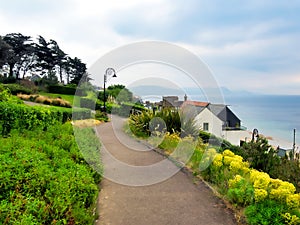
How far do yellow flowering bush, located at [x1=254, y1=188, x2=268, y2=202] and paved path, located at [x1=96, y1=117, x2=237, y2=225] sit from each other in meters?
0.44

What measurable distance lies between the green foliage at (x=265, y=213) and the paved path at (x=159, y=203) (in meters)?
0.30

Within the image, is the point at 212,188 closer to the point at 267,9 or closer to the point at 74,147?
the point at 74,147

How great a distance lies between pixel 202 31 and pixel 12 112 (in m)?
6.07

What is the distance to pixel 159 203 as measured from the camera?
3762mm

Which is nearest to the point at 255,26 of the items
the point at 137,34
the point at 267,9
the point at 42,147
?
the point at 267,9

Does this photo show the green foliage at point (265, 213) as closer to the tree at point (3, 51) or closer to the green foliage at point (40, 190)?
the green foliage at point (40, 190)

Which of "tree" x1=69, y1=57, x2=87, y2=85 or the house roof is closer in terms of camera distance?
the house roof

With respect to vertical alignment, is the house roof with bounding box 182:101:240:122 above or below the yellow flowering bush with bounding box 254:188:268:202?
above

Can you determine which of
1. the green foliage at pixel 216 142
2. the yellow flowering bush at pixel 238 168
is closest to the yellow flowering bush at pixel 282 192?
the yellow flowering bush at pixel 238 168

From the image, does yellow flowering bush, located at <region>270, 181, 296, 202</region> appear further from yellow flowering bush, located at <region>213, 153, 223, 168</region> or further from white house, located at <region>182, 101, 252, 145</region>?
white house, located at <region>182, 101, 252, 145</region>

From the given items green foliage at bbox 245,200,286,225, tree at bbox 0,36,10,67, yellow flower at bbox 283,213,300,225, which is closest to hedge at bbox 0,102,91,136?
green foliage at bbox 245,200,286,225

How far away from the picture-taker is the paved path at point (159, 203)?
326 centimetres

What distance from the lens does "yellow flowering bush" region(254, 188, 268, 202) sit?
3205 millimetres

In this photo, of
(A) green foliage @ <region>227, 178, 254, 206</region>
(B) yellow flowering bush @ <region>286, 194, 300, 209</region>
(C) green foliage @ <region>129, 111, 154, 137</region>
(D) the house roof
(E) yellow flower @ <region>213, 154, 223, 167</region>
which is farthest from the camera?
(C) green foliage @ <region>129, 111, 154, 137</region>
